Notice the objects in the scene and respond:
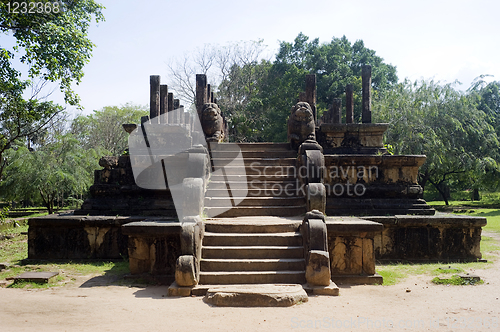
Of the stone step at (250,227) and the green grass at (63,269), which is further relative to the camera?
the stone step at (250,227)

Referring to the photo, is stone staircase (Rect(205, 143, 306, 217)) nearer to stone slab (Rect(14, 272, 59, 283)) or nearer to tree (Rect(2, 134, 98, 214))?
stone slab (Rect(14, 272, 59, 283))

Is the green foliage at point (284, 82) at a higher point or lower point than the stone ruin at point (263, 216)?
higher

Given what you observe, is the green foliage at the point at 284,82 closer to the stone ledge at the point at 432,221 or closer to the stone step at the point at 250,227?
the stone ledge at the point at 432,221

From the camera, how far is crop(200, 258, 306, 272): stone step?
521 cm

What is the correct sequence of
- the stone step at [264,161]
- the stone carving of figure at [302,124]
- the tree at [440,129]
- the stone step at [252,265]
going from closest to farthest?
the stone step at [252,265]
the stone carving of figure at [302,124]
the stone step at [264,161]
the tree at [440,129]

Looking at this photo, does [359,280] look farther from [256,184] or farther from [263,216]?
[256,184]

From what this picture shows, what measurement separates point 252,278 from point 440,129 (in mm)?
16558

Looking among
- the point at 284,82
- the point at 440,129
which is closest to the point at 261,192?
the point at 440,129

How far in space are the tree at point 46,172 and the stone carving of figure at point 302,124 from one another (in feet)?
35.1

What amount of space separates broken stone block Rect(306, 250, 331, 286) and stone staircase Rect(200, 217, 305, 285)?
22cm

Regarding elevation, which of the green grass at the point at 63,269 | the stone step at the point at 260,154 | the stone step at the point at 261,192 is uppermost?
the stone step at the point at 260,154

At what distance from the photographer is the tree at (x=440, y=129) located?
17953mm

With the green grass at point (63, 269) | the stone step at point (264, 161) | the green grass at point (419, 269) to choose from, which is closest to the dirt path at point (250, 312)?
the green grass at point (63, 269)

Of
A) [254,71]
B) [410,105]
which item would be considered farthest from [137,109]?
[410,105]
